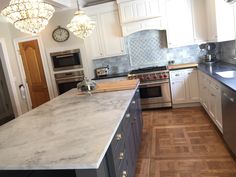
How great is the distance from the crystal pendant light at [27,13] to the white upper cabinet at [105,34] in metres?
3.03

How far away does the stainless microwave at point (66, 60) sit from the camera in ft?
16.8

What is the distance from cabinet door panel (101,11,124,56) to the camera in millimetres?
4910

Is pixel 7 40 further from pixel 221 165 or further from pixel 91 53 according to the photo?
pixel 221 165

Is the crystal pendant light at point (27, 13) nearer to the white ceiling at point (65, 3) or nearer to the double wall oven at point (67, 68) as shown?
the white ceiling at point (65, 3)

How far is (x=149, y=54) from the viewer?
519 centimetres

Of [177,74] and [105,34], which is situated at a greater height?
[105,34]

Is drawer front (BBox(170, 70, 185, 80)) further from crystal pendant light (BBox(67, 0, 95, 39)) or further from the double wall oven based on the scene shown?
crystal pendant light (BBox(67, 0, 95, 39))

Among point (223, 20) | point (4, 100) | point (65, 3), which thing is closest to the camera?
point (223, 20)

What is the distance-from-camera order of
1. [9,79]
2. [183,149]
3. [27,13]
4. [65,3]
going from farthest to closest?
[9,79] → [65,3] → [183,149] → [27,13]

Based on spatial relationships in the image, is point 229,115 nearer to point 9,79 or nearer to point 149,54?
point 149,54

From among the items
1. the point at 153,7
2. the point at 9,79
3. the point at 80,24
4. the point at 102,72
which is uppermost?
the point at 153,7

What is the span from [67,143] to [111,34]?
3.95 meters

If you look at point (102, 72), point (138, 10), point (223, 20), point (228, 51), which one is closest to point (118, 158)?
point (223, 20)

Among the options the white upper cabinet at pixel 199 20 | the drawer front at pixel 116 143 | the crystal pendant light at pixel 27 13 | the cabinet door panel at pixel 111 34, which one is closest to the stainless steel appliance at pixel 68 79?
the cabinet door panel at pixel 111 34
